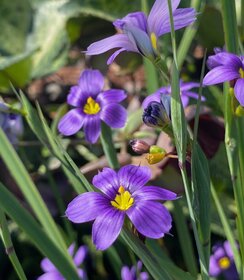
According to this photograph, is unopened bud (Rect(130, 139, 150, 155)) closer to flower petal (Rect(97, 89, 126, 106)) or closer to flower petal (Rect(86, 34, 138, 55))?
flower petal (Rect(86, 34, 138, 55))

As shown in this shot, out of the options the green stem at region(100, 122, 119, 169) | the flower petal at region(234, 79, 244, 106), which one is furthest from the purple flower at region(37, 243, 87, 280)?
the flower petal at region(234, 79, 244, 106)

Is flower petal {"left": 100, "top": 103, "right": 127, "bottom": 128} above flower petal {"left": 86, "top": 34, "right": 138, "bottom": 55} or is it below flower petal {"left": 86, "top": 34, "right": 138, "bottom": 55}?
below

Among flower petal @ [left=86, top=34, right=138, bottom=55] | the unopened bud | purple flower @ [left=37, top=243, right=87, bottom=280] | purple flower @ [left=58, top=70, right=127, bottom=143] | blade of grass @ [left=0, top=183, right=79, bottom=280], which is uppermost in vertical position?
flower petal @ [left=86, top=34, right=138, bottom=55]

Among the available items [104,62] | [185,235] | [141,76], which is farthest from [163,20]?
[141,76]

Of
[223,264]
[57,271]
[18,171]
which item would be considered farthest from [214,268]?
[18,171]

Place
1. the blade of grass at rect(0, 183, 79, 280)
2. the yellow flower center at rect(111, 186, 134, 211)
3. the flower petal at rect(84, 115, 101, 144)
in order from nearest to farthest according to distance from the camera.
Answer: the blade of grass at rect(0, 183, 79, 280)
the yellow flower center at rect(111, 186, 134, 211)
the flower petal at rect(84, 115, 101, 144)

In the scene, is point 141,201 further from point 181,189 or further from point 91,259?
point 91,259

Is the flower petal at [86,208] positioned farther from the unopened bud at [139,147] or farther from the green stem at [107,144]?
the green stem at [107,144]

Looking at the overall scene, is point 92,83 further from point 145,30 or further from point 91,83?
point 145,30
